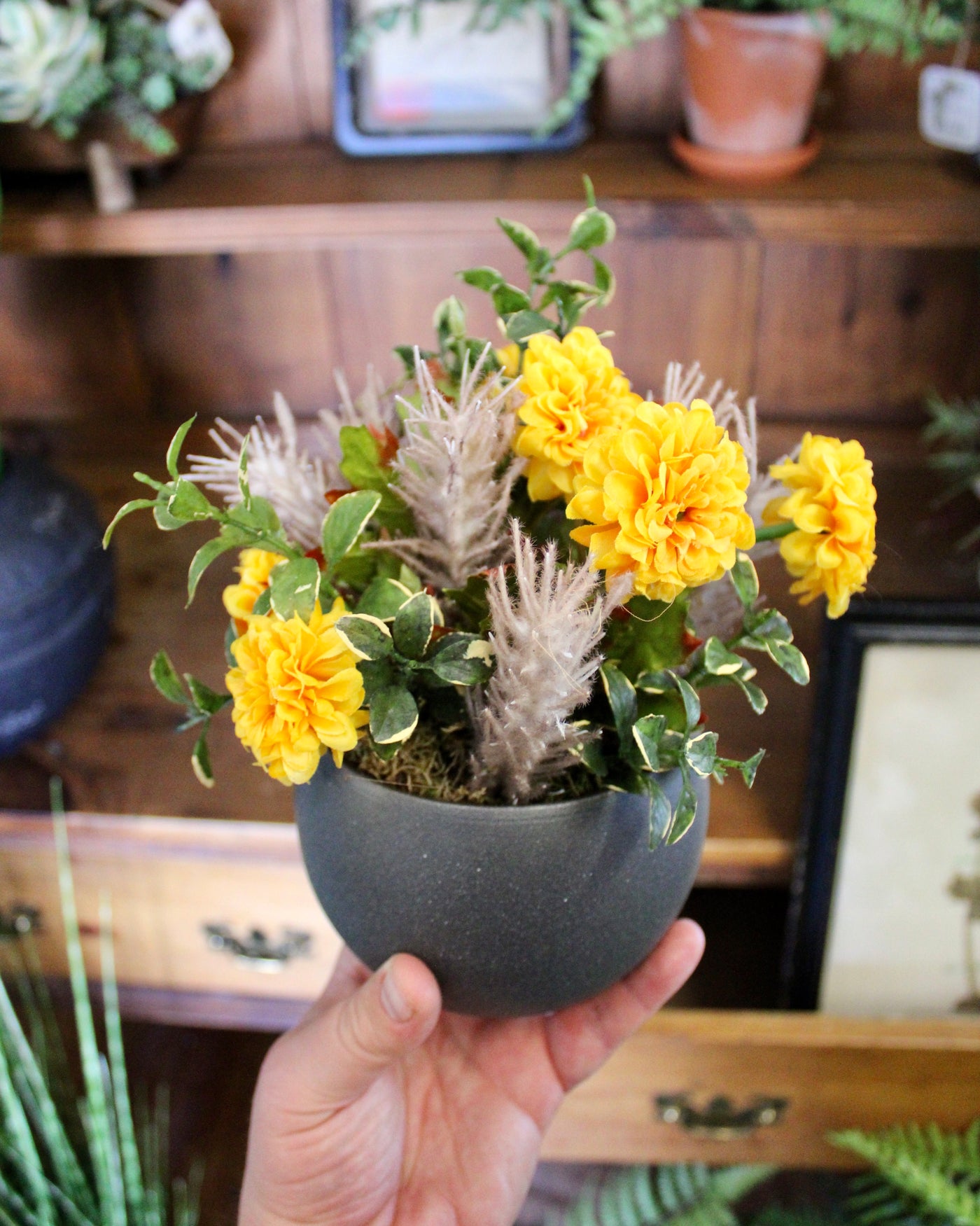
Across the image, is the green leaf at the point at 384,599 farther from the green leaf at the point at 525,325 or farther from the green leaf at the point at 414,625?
the green leaf at the point at 525,325

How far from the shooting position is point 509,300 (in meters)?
0.50

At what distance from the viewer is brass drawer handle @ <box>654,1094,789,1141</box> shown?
903mm

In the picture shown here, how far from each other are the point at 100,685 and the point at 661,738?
688 millimetres

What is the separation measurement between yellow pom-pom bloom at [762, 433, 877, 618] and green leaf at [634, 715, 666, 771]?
93 millimetres

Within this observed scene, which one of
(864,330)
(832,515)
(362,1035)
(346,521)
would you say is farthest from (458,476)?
(864,330)

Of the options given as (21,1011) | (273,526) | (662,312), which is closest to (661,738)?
(273,526)

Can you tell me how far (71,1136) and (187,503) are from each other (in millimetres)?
924

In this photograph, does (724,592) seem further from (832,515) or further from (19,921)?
(19,921)

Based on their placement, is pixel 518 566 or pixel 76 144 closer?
pixel 518 566

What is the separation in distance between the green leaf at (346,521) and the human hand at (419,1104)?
225 mm

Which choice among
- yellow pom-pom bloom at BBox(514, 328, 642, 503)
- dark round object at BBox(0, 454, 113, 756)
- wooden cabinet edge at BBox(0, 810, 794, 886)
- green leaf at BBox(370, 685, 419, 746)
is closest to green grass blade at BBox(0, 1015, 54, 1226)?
wooden cabinet edge at BBox(0, 810, 794, 886)

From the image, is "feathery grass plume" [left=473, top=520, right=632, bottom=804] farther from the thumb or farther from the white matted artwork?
the white matted artwork

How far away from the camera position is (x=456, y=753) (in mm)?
504

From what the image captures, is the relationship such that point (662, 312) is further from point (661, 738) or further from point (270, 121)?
point (661, 738)
